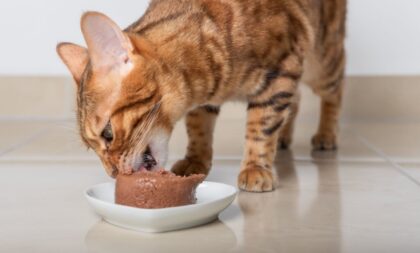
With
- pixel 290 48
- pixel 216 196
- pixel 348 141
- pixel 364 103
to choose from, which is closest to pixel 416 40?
pixel 364 103

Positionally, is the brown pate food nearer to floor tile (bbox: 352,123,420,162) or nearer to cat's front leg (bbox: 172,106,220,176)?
cat's front leg (bbox: 172,106,220,176)

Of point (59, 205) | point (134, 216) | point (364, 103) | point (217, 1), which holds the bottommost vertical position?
point (364, 103)

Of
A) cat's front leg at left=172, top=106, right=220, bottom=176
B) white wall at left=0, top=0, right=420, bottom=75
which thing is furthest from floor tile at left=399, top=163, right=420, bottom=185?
white wall at left=0, top=0, right=420, bottom=75

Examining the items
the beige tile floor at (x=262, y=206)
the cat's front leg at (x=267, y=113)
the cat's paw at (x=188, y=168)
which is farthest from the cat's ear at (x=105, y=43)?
the cat's paw at (x=188, y=168)

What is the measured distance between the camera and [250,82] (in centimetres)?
189

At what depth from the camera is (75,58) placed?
5.77 ft

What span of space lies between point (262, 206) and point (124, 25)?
5.39ft

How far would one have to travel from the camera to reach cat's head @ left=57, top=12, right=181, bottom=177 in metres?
1.59

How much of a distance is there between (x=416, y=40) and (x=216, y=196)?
1.81m

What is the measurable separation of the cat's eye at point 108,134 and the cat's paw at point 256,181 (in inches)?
15.9

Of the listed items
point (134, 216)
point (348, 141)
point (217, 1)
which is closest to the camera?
point (134, 216)

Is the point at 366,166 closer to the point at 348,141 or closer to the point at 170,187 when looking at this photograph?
the point at 348,141

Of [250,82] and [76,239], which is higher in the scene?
[250,82]

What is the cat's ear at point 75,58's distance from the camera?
1.74 metres
